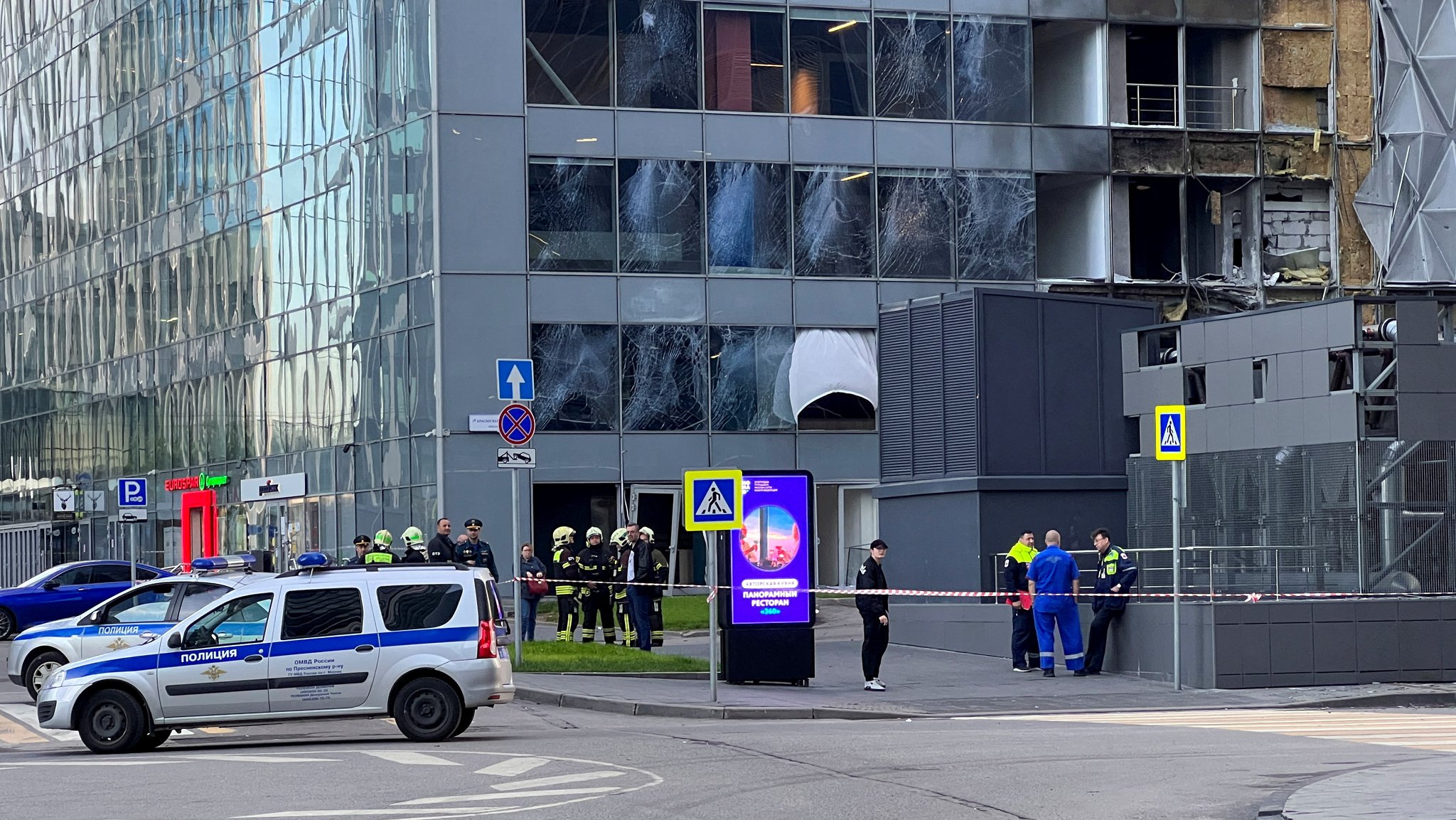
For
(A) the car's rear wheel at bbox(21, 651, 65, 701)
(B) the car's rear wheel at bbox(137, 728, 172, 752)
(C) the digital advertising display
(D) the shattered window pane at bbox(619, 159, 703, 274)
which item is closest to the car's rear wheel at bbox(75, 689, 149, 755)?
(B) the car's rear wheel at bbox(137, 728, 172, 752)

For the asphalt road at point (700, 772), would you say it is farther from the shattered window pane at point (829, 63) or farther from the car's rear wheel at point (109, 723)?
→ the shattered window pane at point (829, 63)

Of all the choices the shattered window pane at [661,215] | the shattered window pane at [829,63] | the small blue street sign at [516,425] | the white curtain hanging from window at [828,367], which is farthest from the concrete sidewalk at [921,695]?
the shattered window pane at [829,63]

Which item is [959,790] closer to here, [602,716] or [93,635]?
[602,716]

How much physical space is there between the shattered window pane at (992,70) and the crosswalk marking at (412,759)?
96.3 ft

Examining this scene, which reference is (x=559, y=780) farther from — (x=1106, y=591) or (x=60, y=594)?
(x=60, y=594)

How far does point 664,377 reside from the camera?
133ft

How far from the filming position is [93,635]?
2205cm

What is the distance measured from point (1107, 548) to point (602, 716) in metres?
7.59

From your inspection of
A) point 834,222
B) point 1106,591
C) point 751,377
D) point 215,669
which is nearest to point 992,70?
point 834,222

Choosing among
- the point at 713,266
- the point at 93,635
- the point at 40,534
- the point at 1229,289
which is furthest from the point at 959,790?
the point at 40,534

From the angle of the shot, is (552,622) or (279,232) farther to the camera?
(279,232)

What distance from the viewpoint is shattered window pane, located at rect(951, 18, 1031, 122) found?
42.6 metres

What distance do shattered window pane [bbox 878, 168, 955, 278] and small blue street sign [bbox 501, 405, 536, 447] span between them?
62.7ft

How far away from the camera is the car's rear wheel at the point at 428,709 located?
16922 mm
